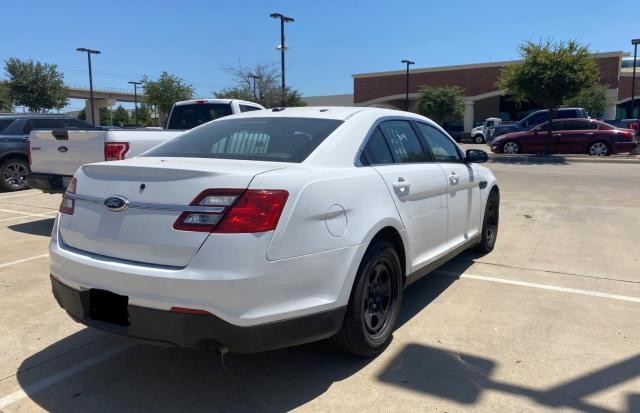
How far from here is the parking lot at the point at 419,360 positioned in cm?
301

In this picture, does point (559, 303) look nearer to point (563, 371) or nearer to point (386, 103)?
point (563, 371)

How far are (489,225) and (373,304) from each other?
318 centimetres

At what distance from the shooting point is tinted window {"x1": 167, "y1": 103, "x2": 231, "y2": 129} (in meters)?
9.87

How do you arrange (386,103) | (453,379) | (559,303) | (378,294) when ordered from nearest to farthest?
1. (453,379)
2. (378,294)
3. (559,303)
4. (386,103)

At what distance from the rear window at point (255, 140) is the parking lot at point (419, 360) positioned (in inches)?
54.6

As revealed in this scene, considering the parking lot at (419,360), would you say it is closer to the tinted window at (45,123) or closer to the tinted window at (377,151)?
the tinted window at (377,151)

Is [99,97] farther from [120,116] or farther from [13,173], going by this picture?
[13,173]

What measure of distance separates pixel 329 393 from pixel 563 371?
4.99 ft

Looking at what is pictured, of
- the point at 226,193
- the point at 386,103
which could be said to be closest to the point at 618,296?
the point at 226,193

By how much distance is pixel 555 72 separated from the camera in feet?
69.2

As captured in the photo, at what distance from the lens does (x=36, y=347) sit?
3.72 meters

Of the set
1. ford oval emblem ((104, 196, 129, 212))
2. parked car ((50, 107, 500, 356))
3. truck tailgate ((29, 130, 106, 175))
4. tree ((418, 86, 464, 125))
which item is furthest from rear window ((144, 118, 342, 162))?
tree ((418, 86, 464, 125))

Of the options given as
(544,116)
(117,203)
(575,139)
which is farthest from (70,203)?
(544,116)

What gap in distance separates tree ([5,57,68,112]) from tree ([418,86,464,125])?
31.5 meters
